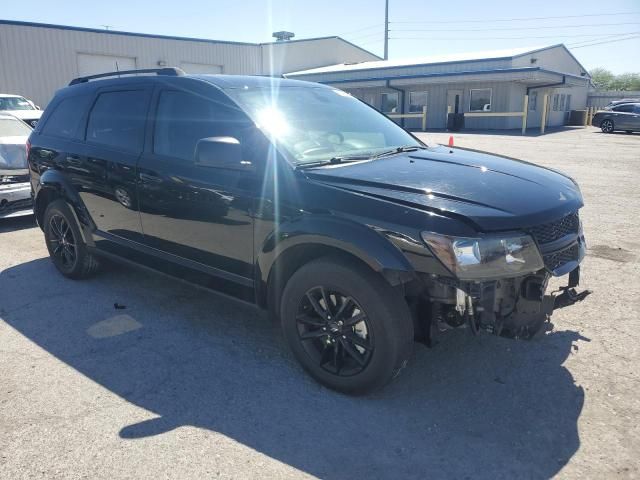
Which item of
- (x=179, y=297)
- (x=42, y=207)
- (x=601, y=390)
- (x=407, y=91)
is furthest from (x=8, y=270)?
(x=407, y=91)

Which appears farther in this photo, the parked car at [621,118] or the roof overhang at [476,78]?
the roof overhang at [476,78]

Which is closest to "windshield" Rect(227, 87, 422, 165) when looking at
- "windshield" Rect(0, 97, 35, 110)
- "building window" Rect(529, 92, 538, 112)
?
"windshield" Rect(0, 97, 35, 110)

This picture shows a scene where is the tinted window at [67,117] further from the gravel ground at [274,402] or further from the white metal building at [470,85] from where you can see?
the white metal building at [470,85]

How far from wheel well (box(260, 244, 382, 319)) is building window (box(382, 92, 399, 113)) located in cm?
3043

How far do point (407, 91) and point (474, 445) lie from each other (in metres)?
31.0

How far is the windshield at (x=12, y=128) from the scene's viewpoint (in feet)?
26.3

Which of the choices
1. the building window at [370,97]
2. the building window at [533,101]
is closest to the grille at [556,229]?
the building window at [533,101]

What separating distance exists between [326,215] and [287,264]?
0.48 m

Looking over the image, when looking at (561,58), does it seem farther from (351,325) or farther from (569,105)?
(351,325)

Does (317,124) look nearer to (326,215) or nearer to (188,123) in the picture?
(188,123)

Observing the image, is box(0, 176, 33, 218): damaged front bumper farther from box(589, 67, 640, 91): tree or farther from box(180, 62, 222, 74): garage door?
box(589, 67, 640, 91): tree

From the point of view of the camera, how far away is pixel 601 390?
311 cm

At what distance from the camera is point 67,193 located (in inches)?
193

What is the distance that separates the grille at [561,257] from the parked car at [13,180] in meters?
6.88
